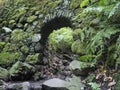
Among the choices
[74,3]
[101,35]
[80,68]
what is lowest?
[80,68]

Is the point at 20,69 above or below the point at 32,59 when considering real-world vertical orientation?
below

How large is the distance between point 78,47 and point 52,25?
1.84 metres

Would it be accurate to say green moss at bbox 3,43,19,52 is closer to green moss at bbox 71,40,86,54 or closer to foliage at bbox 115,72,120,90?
green moss at bbox 71,40,86,54

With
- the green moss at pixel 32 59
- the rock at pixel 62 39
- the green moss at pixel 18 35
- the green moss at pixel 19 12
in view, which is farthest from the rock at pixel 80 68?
the green moss at pixel 19 12

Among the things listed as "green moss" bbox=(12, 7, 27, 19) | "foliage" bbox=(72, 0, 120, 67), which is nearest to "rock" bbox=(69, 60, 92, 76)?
"foliage" bbox=(72, 0, 120, 67)

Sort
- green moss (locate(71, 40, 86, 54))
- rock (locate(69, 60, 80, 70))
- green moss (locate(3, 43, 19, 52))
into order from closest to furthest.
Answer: rock (locate(69, 60, 80, 70))
green moss (locate(71, 40, 86, 54))
green moss (locate(3, 43, 19, 52))

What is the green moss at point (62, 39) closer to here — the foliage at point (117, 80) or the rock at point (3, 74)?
the rock at point (3, 74)

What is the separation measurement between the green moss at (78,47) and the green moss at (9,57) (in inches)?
73.2

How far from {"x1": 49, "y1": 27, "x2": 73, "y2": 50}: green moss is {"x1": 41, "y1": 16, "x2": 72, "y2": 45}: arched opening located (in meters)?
0.48

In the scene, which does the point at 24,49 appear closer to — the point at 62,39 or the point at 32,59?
the point at 32,59

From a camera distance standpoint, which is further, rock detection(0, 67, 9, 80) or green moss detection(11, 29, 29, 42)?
green moss detection(11, 29, 29, 42)

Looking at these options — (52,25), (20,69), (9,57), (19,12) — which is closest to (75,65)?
(20,69)

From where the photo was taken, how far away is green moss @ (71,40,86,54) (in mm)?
5928

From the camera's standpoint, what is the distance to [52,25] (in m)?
7.71
